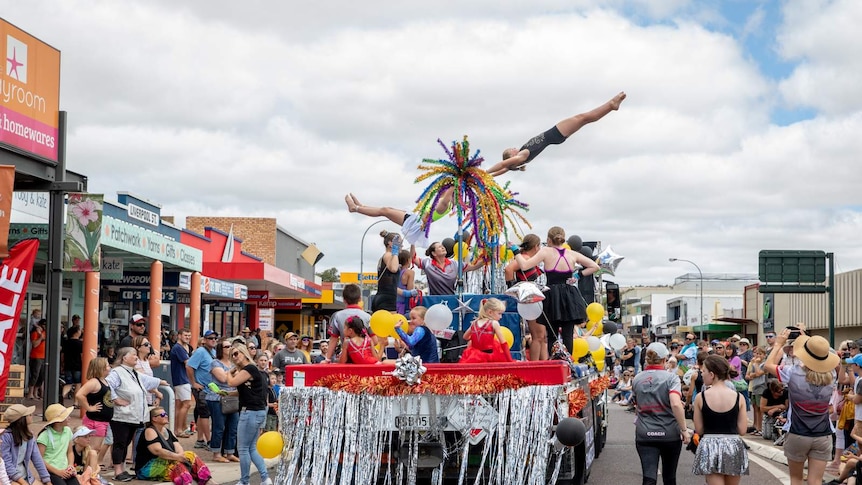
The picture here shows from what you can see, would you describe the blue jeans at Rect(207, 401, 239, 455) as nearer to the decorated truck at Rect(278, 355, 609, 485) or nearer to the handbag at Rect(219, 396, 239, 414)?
the handbag at Rect(219, 396, 239, 414)

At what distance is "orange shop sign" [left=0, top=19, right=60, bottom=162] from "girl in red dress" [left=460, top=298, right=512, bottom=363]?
6847mm

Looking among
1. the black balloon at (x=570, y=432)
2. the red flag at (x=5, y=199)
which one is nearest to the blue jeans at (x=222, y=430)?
the red flag at (x=5, y=199)

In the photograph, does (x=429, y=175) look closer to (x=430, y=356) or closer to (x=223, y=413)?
(x=430, y=356)

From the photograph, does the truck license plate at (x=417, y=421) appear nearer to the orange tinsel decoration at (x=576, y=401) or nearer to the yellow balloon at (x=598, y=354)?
the orange tinsel decoration at (x=576, y=401)

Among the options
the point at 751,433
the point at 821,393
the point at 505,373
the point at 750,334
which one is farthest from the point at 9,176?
the point at 750,334

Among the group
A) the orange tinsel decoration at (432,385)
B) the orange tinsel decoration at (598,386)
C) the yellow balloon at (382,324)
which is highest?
the yellow balloon at (382,324)

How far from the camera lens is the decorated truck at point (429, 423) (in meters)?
8.53

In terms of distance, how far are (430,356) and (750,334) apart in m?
66.4

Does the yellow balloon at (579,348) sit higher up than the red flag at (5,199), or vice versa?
the red flag at (5,199)

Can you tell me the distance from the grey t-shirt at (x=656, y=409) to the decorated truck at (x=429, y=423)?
1.74 feet

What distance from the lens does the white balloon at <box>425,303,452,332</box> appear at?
9.73 metres

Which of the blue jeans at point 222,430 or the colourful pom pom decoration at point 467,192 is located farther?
the blue jeans at point 222,430

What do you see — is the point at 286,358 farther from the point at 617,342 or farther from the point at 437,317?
the point at 437,317

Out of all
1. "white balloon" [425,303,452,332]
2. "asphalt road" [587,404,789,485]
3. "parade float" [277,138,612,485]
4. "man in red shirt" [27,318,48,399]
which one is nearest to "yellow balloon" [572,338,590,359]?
"asphalt road" [587,404,789,485]
